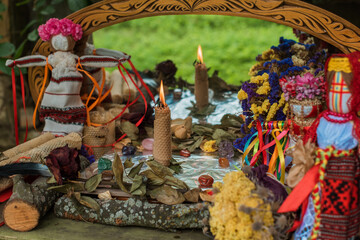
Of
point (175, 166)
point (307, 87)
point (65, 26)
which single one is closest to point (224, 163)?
point (175, 166)

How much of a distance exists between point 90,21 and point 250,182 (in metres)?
1.18

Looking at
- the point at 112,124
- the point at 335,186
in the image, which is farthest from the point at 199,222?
the point at 112,124

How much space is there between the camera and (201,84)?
96.0 inches

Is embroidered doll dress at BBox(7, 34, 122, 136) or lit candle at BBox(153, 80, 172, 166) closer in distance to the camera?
lit candle at BBox(153, 80, 172, 166)

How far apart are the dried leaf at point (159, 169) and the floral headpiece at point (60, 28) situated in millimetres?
767

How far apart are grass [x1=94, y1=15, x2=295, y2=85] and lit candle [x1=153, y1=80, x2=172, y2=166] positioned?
8.41 feet

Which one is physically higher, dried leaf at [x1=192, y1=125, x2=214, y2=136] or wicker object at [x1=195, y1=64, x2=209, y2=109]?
wicker object at [x1=195, y1=64, x2=209, y2=109]

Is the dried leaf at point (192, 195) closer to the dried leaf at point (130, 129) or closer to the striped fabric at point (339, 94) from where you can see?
the striped fabric at point (339, 94)

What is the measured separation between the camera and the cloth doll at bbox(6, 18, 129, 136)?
1992mm

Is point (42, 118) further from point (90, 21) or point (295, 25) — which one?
point (295, 25)

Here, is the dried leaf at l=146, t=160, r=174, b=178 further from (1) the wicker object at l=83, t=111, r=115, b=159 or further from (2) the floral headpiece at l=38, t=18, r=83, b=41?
(2) the floral headpiece at l=38, t=18, r=83, b=41

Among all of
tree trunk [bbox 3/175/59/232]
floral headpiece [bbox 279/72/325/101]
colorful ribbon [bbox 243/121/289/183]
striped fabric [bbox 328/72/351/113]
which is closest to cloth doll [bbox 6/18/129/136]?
tree trunk [bbox 3/175/59/232]

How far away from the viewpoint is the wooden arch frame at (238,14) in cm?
167

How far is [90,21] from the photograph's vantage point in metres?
2.04
